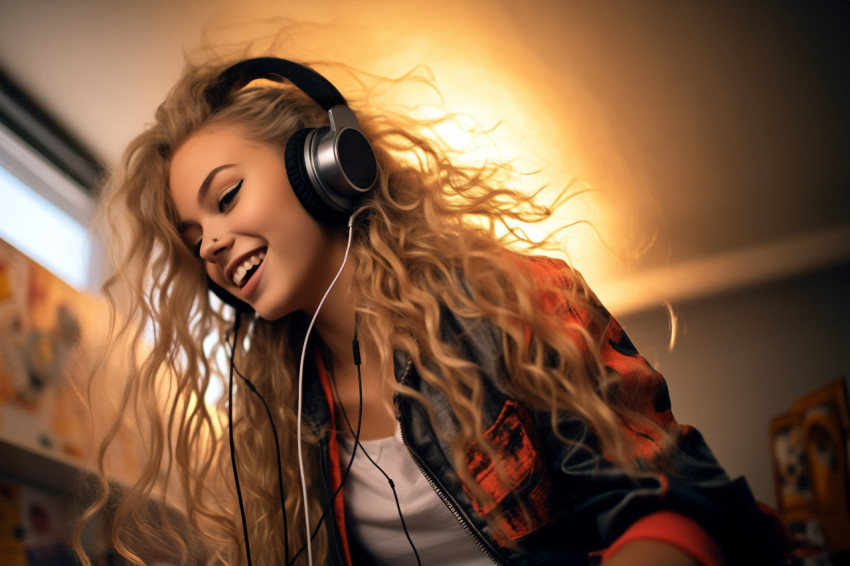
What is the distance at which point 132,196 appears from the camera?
95 centimetres

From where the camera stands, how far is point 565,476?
668 millimetres

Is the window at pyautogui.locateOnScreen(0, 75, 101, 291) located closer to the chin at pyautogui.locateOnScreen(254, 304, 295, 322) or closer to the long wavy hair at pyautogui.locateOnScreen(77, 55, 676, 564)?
the long wavy hair at pyautogui.locateOnScreen(77, 55, 676, 564)

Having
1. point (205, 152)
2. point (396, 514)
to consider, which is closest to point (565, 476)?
point (396, 514)

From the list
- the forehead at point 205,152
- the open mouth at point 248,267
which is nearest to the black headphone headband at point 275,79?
the forehead at point 205,152

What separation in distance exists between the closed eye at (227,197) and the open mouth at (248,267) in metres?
0.08

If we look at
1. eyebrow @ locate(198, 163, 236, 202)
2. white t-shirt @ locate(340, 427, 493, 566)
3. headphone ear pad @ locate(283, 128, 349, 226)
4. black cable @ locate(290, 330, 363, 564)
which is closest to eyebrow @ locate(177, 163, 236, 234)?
eyebrow @ locate(198, 163, 236, 202)

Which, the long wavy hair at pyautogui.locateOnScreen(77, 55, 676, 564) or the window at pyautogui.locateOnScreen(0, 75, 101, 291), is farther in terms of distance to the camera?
the window at pyautogui.locateOnScreen(0, 75, 101, 291)

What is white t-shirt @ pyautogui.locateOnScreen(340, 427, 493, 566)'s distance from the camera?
0.81 m

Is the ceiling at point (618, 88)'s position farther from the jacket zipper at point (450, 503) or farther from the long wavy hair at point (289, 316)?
the jacket zipper at point (450, 503)

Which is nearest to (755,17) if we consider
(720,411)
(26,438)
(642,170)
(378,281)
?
(642,170)

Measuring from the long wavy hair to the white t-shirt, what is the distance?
0.23 ft

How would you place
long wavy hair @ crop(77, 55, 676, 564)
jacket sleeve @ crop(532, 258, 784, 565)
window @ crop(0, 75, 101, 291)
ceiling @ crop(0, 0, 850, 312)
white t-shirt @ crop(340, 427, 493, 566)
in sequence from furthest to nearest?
window @ crop(0, 75, 101, 291), ceiling @ crop(0, 0, 850, 312), white t-shirt @ crop(340, 427, 493, 566), long wavy hair @ crop(77, 55, 676, 564), jacket sleeve @ crop(532, 258, 784, 565)

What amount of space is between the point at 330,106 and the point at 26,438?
2.46ft

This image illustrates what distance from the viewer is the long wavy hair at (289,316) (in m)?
0.70
